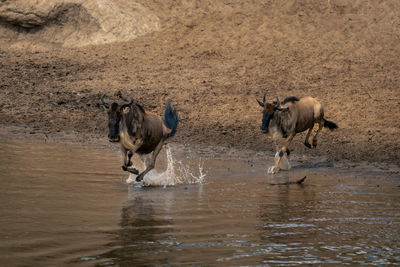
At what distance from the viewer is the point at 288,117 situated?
11.9 meters

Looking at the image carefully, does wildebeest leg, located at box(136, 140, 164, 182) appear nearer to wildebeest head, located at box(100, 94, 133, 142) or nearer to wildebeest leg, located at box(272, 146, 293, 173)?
wildebeest head, located at box(100, 94, 133, 142)

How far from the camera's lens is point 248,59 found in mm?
19078

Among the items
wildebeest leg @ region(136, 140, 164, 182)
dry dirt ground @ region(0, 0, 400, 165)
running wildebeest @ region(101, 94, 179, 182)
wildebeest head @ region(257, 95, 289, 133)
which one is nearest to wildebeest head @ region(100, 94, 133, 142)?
running wildebeest @ region(101, 94, 179, 182)

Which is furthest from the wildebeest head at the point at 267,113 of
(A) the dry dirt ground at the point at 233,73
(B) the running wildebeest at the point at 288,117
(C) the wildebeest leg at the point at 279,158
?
(A) the dry dirt ground at the point at 233,73

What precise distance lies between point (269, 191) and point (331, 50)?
Result: 10849mm

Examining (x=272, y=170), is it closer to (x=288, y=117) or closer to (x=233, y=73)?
(x=288, y=117)

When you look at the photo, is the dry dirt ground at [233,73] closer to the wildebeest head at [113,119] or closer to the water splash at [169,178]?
the water splash at [169,178]

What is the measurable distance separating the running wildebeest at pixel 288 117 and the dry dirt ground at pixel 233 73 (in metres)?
0.94

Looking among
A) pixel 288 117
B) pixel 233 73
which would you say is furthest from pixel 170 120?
pixel 233 73

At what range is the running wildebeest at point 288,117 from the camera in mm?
11422

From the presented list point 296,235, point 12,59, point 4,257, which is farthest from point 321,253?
point 12,59

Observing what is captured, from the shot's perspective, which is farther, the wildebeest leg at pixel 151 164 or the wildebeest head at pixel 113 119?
the wildebeest leg at pixel 151 164

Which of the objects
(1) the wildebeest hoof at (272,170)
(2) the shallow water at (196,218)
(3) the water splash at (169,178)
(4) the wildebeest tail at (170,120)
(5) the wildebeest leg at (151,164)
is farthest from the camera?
(1) the wildebeest hoof at (272,170)

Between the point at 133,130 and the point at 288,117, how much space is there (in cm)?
345
